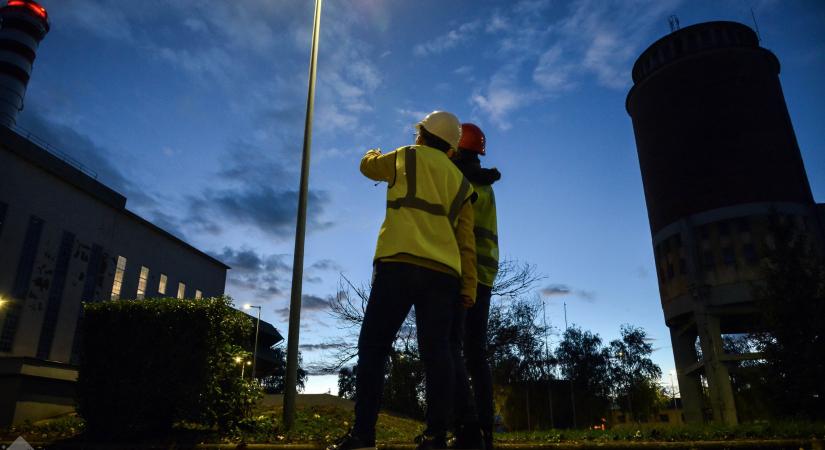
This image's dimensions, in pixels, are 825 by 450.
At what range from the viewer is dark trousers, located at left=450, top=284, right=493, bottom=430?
3590 mm

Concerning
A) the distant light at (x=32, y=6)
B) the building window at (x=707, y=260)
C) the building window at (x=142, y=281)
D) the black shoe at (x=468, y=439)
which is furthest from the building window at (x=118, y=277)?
the distant light at (x=32, y=6)

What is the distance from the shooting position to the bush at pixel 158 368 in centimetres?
693

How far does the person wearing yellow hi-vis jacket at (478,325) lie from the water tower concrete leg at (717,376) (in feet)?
110

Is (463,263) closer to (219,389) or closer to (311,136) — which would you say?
(219,389)

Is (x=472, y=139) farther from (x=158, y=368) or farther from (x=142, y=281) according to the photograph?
(x=142, y=281)

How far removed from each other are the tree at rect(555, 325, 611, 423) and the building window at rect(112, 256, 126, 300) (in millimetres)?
48520

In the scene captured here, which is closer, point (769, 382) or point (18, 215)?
point (769, 382)

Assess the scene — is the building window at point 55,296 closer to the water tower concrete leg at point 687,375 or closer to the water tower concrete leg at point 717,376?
the water tower concrete leg at point 717,376

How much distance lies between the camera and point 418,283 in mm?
3053

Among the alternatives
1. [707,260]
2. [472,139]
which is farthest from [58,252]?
[707,260]

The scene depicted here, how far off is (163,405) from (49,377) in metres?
16.8

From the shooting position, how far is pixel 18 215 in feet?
106

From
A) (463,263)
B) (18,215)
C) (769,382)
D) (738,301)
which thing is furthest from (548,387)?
(463,263)

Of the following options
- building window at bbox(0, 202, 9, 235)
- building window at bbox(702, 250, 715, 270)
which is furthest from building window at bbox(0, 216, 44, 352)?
building window at bbox(702, 250, 715, 270)
